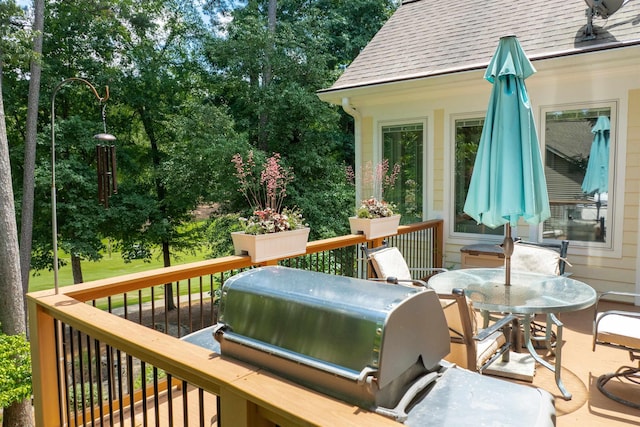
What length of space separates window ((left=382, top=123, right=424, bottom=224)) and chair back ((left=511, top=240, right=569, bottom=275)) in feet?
8.00

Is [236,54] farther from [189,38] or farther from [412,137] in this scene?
[412,137]

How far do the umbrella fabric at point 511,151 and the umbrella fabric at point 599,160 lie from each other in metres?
2.21

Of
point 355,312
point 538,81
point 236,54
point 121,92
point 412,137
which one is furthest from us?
point 121,92

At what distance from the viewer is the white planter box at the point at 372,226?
478 centimetres

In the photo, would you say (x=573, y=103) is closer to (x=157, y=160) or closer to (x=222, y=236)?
(x=222, y=236)

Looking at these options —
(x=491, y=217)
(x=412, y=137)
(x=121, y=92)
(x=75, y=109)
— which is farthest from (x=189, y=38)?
(x=491, y=217)

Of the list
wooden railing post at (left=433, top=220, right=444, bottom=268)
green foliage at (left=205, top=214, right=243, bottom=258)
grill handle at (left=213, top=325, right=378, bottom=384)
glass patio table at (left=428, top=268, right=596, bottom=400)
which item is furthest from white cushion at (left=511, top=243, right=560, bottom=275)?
green foliage at (left=205, top=214, right=243, bottom=258)

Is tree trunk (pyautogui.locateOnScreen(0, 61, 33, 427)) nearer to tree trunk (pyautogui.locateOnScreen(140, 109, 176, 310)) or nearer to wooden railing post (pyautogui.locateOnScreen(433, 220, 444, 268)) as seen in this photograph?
tree trunk (pyautogui.locateOnScreen(140, 109, 176, 310))

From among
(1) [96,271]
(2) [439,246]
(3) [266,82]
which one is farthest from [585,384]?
(1) [96,271]

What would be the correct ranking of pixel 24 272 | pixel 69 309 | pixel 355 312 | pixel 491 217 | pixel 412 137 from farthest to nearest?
pixel 24 272 → pixel 412 137 → pixel 491 217 → pixel 69 309 → pixel 355 312

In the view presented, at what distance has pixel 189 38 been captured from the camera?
546 inches

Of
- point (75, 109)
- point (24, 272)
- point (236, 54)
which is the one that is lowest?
point (24, 272)

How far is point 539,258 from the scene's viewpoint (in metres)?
4.16

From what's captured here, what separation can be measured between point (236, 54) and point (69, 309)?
10860 millimetres
